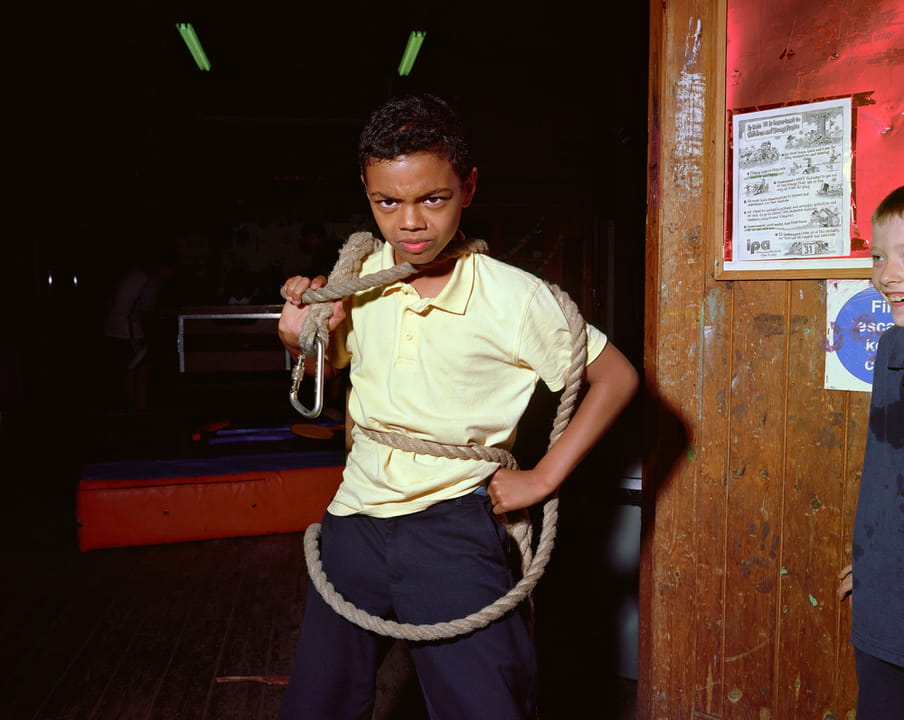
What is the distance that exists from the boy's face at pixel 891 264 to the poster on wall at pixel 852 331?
36 centimetres

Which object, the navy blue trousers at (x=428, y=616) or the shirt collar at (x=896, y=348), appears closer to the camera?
the navy blue trousers at (x=428, y=616)

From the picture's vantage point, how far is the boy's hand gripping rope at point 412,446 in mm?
1123

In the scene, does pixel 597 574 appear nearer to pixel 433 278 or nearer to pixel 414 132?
pixel 433 278

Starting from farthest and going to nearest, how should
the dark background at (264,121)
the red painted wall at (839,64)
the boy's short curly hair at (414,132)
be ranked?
the dark background at (264,121) < the red painted wall at (839,64) < the boy's short curly hair at (414,132)

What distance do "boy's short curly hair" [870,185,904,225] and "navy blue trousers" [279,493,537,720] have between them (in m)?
0.85

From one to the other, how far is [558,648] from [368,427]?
1.61 m

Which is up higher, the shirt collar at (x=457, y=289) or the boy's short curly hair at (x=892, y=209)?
the boy's short curly hair at (x=892, y=209)

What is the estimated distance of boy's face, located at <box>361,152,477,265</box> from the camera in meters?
1.11

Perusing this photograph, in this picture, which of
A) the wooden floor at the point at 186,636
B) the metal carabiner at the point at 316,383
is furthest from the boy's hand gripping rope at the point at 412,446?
the wooden floor at the point at 186,636

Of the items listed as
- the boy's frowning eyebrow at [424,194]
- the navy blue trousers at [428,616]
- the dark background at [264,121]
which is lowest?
the navy blue trousers at [428,616]

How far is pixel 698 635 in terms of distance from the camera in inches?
71.6

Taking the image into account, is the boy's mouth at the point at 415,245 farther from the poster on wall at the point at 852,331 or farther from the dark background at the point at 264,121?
the dark background at the point at 264,121

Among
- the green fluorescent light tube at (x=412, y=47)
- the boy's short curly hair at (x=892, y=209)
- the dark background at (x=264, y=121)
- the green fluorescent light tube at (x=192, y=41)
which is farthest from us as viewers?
the dark background at (x=264, y=121)

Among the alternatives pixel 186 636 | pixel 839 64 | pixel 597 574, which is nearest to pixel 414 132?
pixel 839 64
